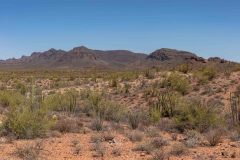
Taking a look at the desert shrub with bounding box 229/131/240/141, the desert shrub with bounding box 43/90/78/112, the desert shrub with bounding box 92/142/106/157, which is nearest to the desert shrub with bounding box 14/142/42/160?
the desert shrub with bounding box 92/142/106/157

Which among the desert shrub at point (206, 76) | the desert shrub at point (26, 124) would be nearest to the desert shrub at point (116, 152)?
the desert shrub at point (26, 124)

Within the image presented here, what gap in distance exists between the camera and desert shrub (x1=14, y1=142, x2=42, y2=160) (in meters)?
10.1

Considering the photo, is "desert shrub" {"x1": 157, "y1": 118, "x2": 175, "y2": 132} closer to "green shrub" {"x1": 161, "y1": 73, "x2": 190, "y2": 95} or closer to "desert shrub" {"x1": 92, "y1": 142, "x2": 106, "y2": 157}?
"desert shrub" {"x1": 92, "y1": 142, "x2": 106, "y2": 157}

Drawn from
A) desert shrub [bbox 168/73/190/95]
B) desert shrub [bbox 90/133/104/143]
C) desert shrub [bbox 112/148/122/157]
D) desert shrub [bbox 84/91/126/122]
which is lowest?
desert shrub [bbox 112/148/122/157]

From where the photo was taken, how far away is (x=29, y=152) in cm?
1064

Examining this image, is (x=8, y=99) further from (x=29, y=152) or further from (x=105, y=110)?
(x=29, y=152)

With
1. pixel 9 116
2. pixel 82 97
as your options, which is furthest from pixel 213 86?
pixel 9 116

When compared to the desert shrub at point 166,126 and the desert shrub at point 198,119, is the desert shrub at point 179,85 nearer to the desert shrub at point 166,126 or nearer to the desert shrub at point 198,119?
the desert shrub at point 166,126

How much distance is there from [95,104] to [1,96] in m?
5.07

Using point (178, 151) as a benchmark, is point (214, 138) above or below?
above

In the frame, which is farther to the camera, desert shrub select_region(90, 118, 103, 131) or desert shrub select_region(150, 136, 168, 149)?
desert shrub select_region(90, 118, 103, 131)

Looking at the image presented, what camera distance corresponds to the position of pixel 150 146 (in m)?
11.6

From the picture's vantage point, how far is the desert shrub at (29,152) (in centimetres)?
1010

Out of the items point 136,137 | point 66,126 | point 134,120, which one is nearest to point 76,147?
point 136,137
